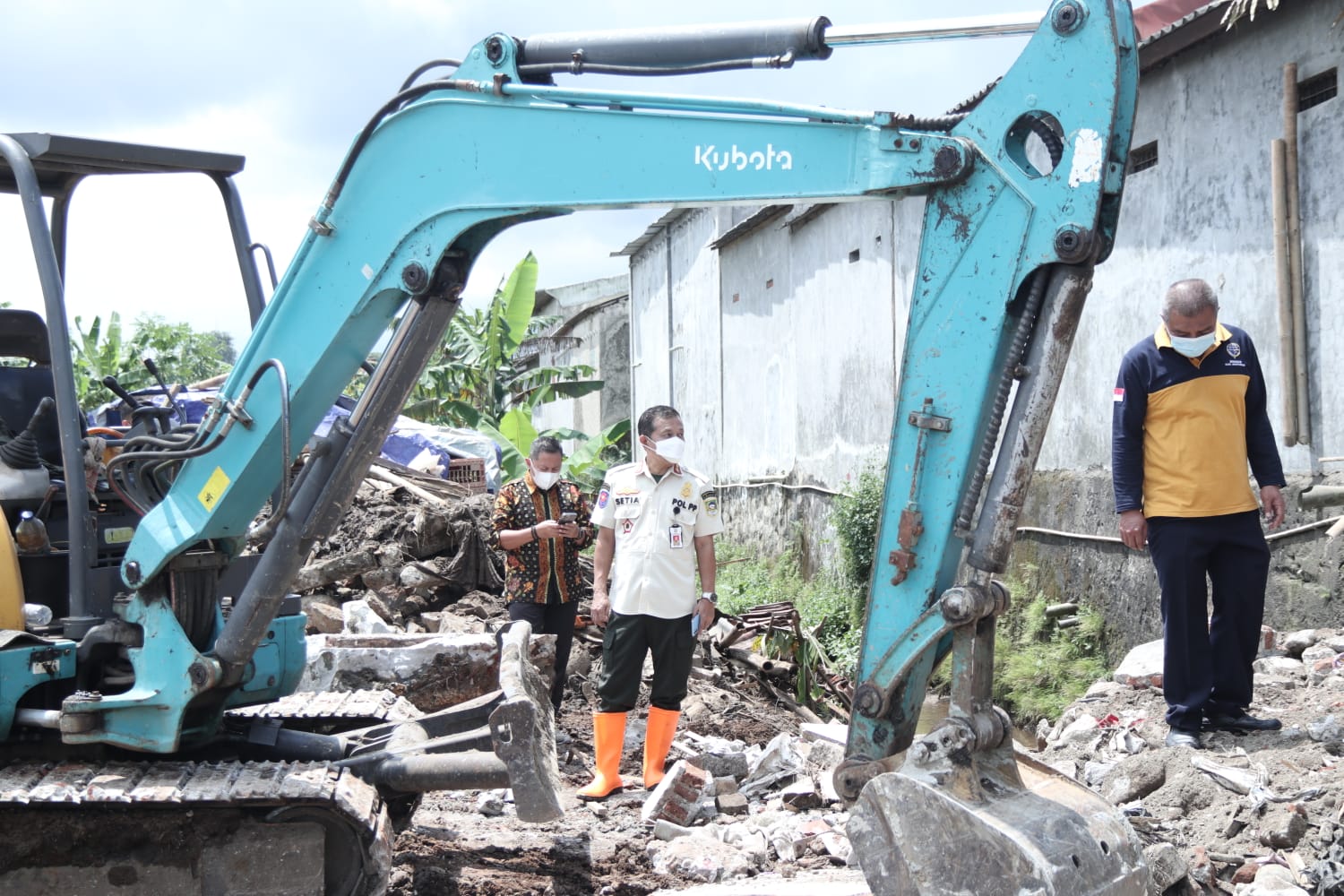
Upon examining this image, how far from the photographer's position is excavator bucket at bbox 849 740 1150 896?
122 inches

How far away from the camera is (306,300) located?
4121 millimetres

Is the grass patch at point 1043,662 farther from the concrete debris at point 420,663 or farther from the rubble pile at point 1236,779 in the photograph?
the concrete debris at point 420,663

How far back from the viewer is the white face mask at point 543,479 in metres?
7.00

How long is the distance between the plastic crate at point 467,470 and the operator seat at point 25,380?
29.5ft

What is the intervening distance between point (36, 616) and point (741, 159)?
3.02 meters

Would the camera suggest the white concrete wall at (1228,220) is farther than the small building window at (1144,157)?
No

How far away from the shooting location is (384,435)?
4180 mm

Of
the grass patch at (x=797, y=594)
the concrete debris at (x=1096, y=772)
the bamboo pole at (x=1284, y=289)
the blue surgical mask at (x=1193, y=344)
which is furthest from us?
the grass patch at (x=797, y=594)

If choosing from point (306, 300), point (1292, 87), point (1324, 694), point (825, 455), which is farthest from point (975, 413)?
point (825, 455)

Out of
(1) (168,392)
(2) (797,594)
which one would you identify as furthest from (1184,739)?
(2) (797,594)

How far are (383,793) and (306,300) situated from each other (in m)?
1.87

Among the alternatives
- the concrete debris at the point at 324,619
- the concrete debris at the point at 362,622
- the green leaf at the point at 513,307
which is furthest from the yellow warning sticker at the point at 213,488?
the green leaf at the point at 513,307

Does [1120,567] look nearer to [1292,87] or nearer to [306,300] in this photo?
[1292,87]

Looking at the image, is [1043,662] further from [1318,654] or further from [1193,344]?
[1193,344]
